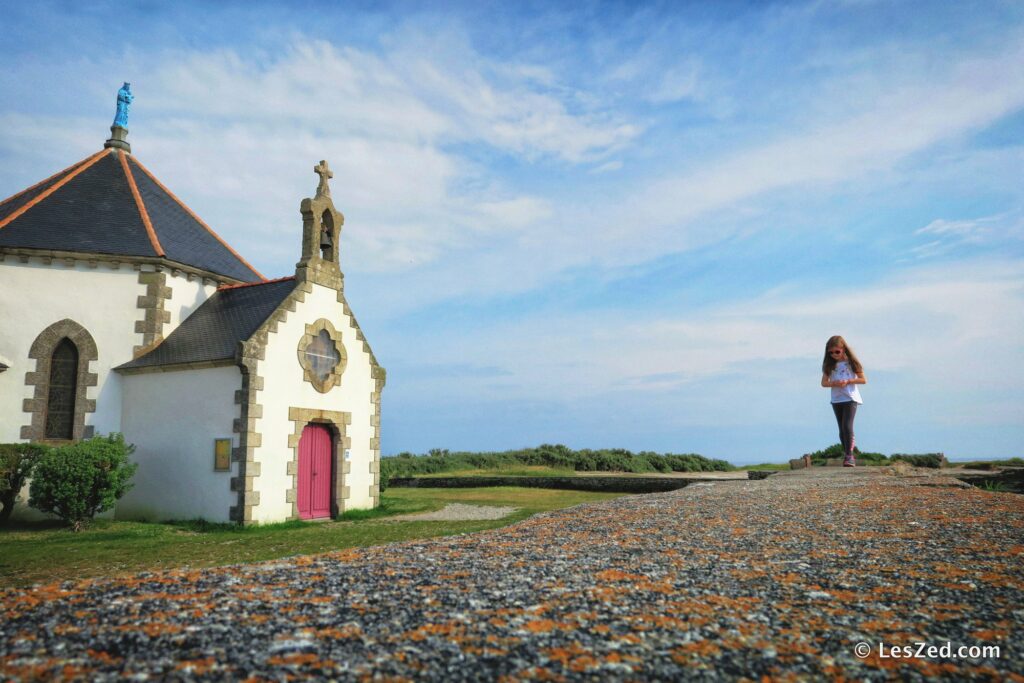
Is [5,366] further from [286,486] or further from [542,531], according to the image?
[542,531]

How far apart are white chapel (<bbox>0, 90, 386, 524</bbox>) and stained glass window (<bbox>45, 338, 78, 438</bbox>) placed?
0.11 ft

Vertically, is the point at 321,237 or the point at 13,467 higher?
the point at 321,237

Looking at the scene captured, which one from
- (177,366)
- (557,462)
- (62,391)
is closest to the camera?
(177,366)

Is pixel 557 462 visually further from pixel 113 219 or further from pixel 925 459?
pixel 113 219

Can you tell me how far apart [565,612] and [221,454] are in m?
13.2

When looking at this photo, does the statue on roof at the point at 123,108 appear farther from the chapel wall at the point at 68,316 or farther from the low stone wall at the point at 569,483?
the low stone wall at the point at 569,483

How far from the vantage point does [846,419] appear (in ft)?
56.6

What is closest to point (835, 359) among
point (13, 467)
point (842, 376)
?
point (842, 376)

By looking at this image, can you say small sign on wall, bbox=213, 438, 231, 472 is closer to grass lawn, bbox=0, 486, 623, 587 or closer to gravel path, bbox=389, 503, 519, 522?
grass lawn, bbox=0, 486, 623, 587

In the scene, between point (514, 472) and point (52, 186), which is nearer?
point (52, 186)

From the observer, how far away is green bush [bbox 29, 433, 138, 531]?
14930 millimetres

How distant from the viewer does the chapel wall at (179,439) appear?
53.3 feet

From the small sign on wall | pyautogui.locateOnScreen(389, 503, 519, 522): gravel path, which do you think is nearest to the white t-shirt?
pyautogui.locateOnScreen(389, 503, 519, 522): gravel path

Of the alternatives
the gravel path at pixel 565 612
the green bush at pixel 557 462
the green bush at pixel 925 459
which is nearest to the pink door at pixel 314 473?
the gravel path at pixel 565 612
